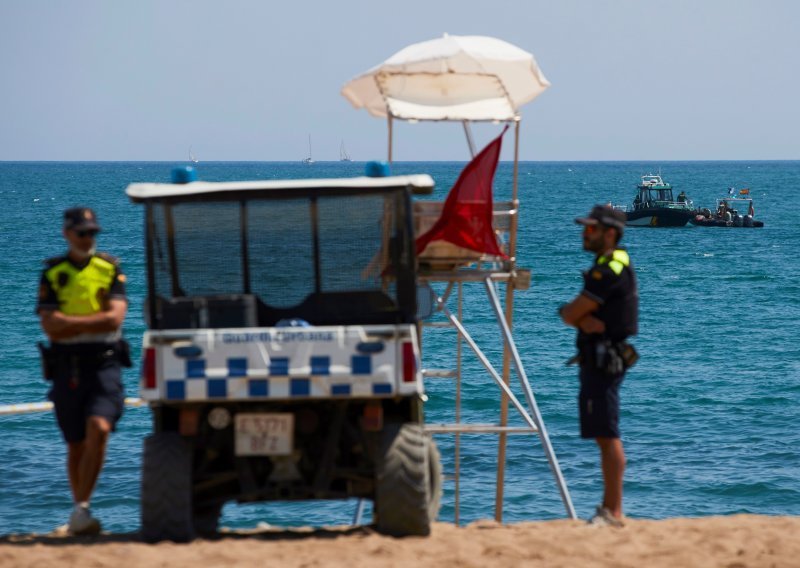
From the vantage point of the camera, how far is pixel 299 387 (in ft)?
26.2

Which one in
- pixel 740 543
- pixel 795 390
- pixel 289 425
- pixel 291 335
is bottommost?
pixel 795 390

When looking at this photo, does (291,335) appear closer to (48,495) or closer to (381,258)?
(381,258)

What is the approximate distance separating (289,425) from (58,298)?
5.30 feet

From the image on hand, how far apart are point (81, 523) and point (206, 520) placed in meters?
0.81

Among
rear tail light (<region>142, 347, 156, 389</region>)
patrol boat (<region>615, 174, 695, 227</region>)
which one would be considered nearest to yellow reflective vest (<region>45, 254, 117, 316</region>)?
rear tail light (<region>142, 347, 156, 389</region>)

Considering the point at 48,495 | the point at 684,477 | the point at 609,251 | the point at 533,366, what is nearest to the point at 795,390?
the point at 533,366

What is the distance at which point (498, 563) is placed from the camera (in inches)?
306

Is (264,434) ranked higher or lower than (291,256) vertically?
lower

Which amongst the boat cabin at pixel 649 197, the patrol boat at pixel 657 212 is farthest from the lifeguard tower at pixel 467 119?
the patrol boat at pixel 657 212

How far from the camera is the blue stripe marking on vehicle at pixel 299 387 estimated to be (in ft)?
26.1

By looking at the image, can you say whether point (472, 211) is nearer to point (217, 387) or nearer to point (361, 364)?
point (361, 364)

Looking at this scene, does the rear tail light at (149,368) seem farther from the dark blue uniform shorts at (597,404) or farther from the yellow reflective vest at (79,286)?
the dark blue uniform shorts at (597,404)

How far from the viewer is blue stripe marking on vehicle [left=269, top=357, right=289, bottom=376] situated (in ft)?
26.1

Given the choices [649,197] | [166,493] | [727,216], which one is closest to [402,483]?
[166,493]
